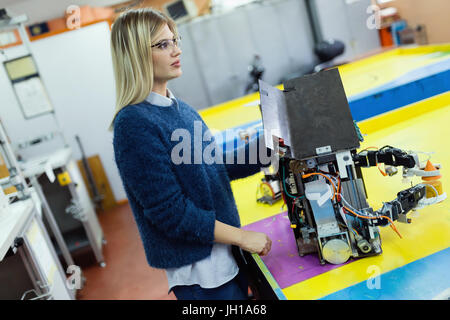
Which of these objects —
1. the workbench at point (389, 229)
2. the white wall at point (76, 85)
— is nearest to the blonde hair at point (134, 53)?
the workbench at point (389, 229)

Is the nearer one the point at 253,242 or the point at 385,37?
the point at 253,242

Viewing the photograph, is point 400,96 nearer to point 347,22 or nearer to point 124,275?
point 124,275

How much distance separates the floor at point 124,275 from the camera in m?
2.94

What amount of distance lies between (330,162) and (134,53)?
0.59m

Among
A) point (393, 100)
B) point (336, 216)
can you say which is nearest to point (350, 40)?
point (393, 100)

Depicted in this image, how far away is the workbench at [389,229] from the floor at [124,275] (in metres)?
1.46

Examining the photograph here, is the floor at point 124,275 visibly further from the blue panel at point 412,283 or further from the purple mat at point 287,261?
the blue panel at point 412,283

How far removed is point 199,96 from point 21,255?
3607 millimetres

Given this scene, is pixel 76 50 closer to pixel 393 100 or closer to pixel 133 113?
pixel 393 100

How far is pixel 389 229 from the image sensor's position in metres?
1.10

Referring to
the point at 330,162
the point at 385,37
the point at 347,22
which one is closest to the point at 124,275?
the point at 330,162

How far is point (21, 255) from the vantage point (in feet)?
6.07

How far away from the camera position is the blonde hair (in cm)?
99

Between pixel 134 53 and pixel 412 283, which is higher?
pixel 134 53
